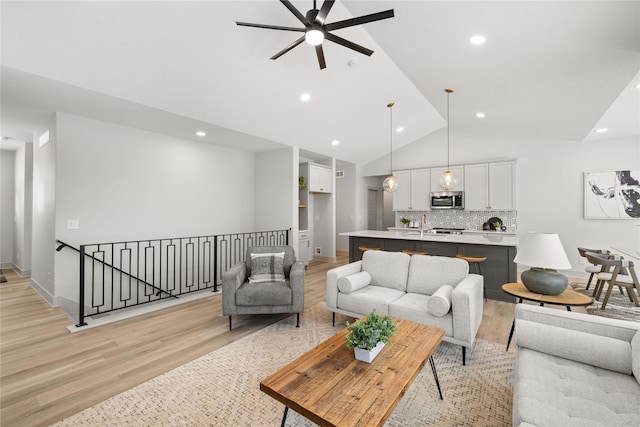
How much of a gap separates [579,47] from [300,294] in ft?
12.5

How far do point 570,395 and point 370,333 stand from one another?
1062 millimetres

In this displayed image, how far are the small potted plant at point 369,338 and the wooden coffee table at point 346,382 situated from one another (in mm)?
56

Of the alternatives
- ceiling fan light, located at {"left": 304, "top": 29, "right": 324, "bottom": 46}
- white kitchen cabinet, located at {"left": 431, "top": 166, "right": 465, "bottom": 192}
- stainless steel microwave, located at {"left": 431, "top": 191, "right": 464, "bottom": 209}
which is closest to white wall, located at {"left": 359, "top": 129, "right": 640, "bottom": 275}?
white kitchen cabinet, located at {"left": 431, "top": 166, "right": 465, "bottom": 192}

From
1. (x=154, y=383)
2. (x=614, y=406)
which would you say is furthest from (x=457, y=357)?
(x=154, y=383)

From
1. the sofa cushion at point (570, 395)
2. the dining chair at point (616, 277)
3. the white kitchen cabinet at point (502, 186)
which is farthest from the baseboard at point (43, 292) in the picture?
Result: the white kitchen cabinet at point (502, 186)

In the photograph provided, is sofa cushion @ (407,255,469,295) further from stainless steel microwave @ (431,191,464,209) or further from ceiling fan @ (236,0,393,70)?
stainless steel microwave @ (431,191,464,209)

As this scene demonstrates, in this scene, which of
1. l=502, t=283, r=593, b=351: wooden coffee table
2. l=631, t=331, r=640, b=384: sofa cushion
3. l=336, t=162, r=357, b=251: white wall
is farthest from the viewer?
l=336, t=162, r=357, b=251: white wall

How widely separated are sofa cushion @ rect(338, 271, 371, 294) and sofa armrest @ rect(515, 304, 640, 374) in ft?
5.29

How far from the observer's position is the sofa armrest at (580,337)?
5.71 feet

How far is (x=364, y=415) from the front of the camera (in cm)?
134

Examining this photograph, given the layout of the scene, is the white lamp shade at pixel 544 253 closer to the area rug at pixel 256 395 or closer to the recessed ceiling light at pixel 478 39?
the area rug at pixel 256 395

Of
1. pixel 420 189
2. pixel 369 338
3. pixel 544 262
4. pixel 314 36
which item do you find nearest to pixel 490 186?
pixel 420 189

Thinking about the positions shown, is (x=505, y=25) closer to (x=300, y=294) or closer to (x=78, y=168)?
(x=300, y=294)

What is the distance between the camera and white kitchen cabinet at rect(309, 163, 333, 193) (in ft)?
23.1
